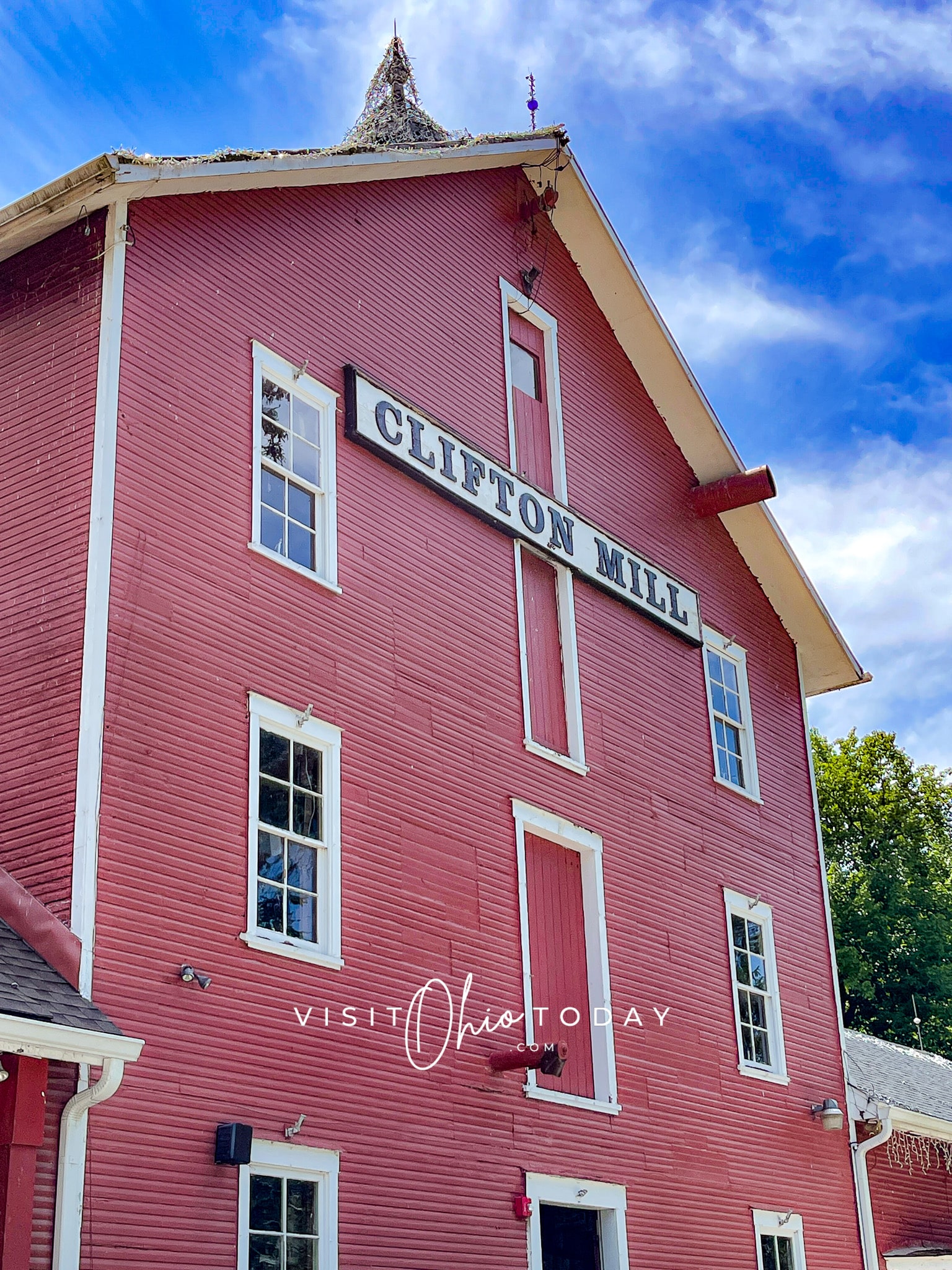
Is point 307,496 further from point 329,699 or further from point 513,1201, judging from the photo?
point 513,1201

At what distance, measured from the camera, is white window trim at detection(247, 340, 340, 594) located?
12.7m

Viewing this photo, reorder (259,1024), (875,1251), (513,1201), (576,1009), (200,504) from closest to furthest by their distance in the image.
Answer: (259,1024)
(200,504)
(513,1201)
(576,1009)
(875,1251)

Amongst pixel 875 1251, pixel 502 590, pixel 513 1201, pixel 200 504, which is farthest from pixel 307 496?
pixel 875 1251

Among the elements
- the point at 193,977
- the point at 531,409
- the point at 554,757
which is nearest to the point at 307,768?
the point at 193,977

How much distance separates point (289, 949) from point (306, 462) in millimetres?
4355

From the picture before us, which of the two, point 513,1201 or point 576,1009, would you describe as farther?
point 576,1009

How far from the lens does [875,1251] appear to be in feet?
60.0

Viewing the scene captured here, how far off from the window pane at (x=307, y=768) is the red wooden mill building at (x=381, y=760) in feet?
0.16

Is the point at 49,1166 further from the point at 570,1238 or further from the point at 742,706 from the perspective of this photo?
the point at 742,706

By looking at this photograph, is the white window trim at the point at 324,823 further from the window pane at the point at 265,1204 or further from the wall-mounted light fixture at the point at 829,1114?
the wall-mounted light fixture at the point at 829,1114

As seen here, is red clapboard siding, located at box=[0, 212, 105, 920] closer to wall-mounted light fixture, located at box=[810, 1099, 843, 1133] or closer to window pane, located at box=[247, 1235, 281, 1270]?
window pane, located at box=[247, 1235, 281, 1270]

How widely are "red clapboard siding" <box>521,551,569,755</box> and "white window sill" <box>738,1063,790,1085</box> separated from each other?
165 inches

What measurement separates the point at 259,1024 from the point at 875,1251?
34.8 ft

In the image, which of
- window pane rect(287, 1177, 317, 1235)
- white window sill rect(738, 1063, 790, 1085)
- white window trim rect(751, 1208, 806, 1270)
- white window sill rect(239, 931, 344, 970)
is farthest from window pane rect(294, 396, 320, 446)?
white window trim rect(751, 1208, 806, 1270)
